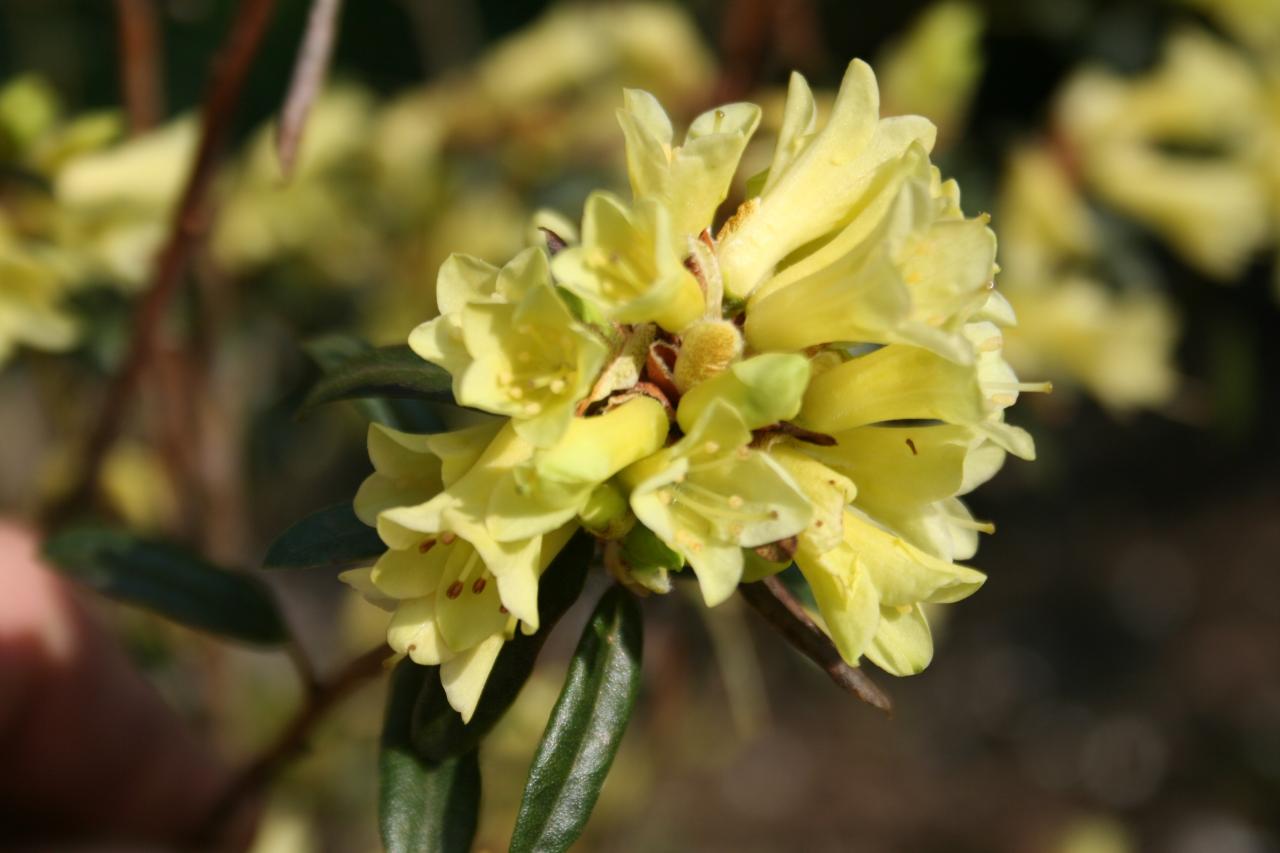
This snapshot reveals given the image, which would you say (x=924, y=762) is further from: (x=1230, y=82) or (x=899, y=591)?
(x=899, y=591)

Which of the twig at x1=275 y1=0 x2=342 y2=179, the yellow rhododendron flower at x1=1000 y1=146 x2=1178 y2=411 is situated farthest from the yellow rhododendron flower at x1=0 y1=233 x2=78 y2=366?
the yellow rhododendron flower at x1=1000 y1=146 x2=1178 y2=411

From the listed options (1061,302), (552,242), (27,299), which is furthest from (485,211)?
(552,242)

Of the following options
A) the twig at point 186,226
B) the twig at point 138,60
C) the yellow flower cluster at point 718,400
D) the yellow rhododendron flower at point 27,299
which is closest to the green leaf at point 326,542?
the yellow flower cluster at point 718,400

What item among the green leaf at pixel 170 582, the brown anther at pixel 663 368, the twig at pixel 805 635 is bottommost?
the green leaf at pixel 170 582

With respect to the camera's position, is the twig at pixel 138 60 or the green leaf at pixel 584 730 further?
the twig at pixel 138 60

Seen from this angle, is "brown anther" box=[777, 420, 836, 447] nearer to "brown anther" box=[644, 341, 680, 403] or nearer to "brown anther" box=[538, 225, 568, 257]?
"brown anther" box=[644, 341, 680, 403]

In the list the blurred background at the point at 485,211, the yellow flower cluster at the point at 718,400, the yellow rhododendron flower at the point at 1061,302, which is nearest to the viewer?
the yellow flower cluster at the point at 718,400

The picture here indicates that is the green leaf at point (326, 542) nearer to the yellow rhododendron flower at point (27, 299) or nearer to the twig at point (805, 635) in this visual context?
the twig at point (805, 635)

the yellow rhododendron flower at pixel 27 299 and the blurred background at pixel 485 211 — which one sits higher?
the yellow rhododendron flower at pixel 27 299
